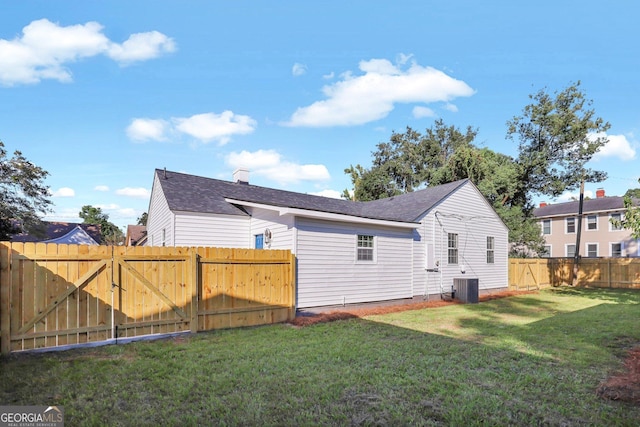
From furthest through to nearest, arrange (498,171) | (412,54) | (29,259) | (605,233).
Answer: (605,233)
(498,171)
(412,54)
(29,259)

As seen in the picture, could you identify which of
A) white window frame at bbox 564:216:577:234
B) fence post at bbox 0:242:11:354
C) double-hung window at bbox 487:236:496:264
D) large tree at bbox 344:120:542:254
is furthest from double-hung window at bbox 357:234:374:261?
white window frame at bbox 564:216:577:234

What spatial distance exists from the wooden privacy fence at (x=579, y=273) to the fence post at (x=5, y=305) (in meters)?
19.1

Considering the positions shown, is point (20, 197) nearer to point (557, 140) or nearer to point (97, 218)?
point (557, 140)

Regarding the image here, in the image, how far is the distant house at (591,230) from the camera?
88.7 feet

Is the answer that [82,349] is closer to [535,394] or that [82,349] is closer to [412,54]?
[535,394]

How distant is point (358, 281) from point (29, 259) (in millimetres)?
8271

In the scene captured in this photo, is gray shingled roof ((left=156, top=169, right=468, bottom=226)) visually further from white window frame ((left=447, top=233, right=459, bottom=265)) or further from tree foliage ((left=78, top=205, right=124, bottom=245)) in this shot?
tree foliage ((left=78, top=205, right=124, bottom=245))

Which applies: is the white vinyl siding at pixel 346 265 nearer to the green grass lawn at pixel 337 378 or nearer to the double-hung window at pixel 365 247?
the double-hung window at pixel 365 247

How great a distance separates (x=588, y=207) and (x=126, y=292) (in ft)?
115

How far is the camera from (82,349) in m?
6.18

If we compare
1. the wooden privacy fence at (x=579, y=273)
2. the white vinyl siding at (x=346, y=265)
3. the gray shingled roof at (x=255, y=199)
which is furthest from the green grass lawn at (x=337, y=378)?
the wooden privacy fence at (x=579, y=273)

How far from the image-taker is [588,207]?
29578 mm

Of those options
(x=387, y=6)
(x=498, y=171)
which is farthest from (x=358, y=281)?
(x=498, y=171)

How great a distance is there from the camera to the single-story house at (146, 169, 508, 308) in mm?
10223
